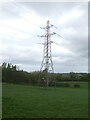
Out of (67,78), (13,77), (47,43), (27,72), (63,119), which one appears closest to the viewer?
(63,119)

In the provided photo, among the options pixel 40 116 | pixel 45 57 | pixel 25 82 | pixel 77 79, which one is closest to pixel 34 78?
pixel 25 82

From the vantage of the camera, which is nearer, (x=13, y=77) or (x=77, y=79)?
(x=13, y=77)

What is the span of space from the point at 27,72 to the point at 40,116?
141 feet

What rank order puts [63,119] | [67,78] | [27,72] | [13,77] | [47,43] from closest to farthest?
[63,119], [47,43], [13,77], [27,72], [67,78]

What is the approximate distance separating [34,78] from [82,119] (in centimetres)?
4024

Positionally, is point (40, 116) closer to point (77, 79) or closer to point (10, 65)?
point (10, 65)

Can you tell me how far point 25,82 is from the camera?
47000 millimetres

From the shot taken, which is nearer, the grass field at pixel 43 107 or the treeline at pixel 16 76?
the grass field at pixel 43 107

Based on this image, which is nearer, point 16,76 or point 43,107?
point 43,107

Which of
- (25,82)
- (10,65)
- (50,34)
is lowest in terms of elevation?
(25,82)

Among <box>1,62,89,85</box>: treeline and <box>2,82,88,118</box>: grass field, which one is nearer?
<box>2,82,88,118</box>: grass field

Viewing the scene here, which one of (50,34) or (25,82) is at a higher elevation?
(50,34)

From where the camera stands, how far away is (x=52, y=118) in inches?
286

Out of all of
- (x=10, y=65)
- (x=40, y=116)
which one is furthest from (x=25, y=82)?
(x=40, y=116)
